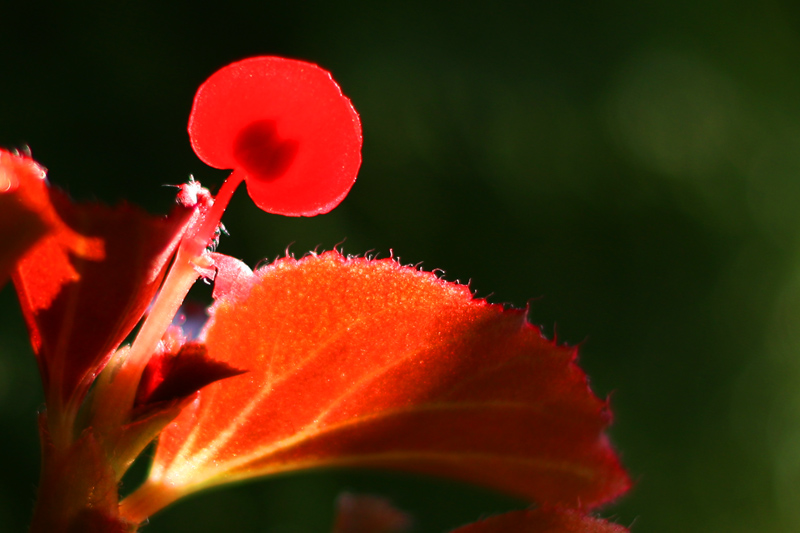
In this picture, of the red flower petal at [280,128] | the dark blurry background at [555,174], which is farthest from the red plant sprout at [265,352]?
the dark blurry background at [555,174]

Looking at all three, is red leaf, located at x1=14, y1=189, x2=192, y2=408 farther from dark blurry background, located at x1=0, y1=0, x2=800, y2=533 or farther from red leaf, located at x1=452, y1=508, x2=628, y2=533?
dark blurry background, located at x1=0, y1=0, x2=800, y2=533

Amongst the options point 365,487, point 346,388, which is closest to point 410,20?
point 365,487

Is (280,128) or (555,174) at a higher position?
(280,128)

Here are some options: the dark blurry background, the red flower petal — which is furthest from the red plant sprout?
the dark blurry background

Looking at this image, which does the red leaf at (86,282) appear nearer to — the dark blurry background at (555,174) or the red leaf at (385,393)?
the red leaf at (385,393)

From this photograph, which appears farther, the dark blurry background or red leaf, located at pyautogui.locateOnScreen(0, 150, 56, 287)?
the dark blurry background

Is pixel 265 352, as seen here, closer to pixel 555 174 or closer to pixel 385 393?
pixel 385 393

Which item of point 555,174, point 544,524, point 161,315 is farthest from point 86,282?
point 555,174
